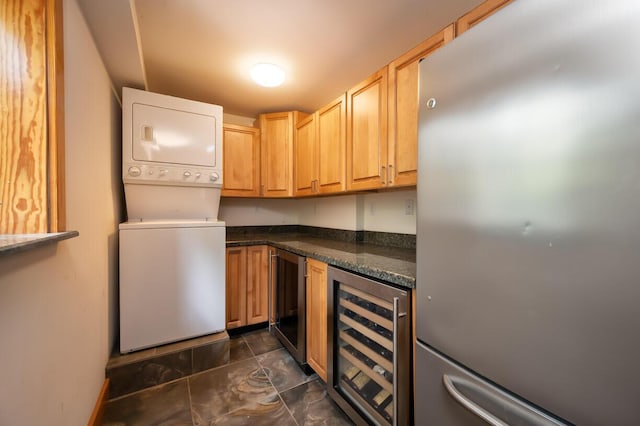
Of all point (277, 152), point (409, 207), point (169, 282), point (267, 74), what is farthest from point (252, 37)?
point (169, 282)

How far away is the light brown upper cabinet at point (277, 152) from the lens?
8.91 ft

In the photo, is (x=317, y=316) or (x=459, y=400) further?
(x=317, y=316)

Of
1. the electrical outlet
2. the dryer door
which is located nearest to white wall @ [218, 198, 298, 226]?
the dryer door

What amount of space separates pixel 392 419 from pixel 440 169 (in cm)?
114

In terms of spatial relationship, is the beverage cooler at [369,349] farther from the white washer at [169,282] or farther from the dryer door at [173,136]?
the dryer door at [173,136]

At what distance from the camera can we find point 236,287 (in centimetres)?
241

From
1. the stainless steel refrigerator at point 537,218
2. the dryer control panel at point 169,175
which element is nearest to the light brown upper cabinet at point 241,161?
the dryer control panel at point 169,175

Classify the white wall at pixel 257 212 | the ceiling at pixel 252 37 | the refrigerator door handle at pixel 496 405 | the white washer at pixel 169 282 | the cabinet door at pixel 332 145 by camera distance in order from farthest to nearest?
the white wall at pixel 257 212
the cabinet door at pixel 332 145
the white washer at pixel 169 282
the ceiling at pixel 252 37
the refrigerator door handle at pixel 496 405

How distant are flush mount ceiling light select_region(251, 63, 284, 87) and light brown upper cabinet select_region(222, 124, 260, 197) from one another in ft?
2.52

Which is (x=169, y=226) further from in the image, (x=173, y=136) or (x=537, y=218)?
(x=537, y=218)

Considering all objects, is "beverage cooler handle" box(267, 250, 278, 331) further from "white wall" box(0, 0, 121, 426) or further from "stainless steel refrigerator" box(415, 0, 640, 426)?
"stainless steel refrigerator" box(415, 0, 640, 426)

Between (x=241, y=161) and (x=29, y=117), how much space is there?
6.37 feet

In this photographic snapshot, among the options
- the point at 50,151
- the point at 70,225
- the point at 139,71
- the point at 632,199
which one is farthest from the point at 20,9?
the point at 632,199

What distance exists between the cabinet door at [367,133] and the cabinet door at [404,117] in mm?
65
